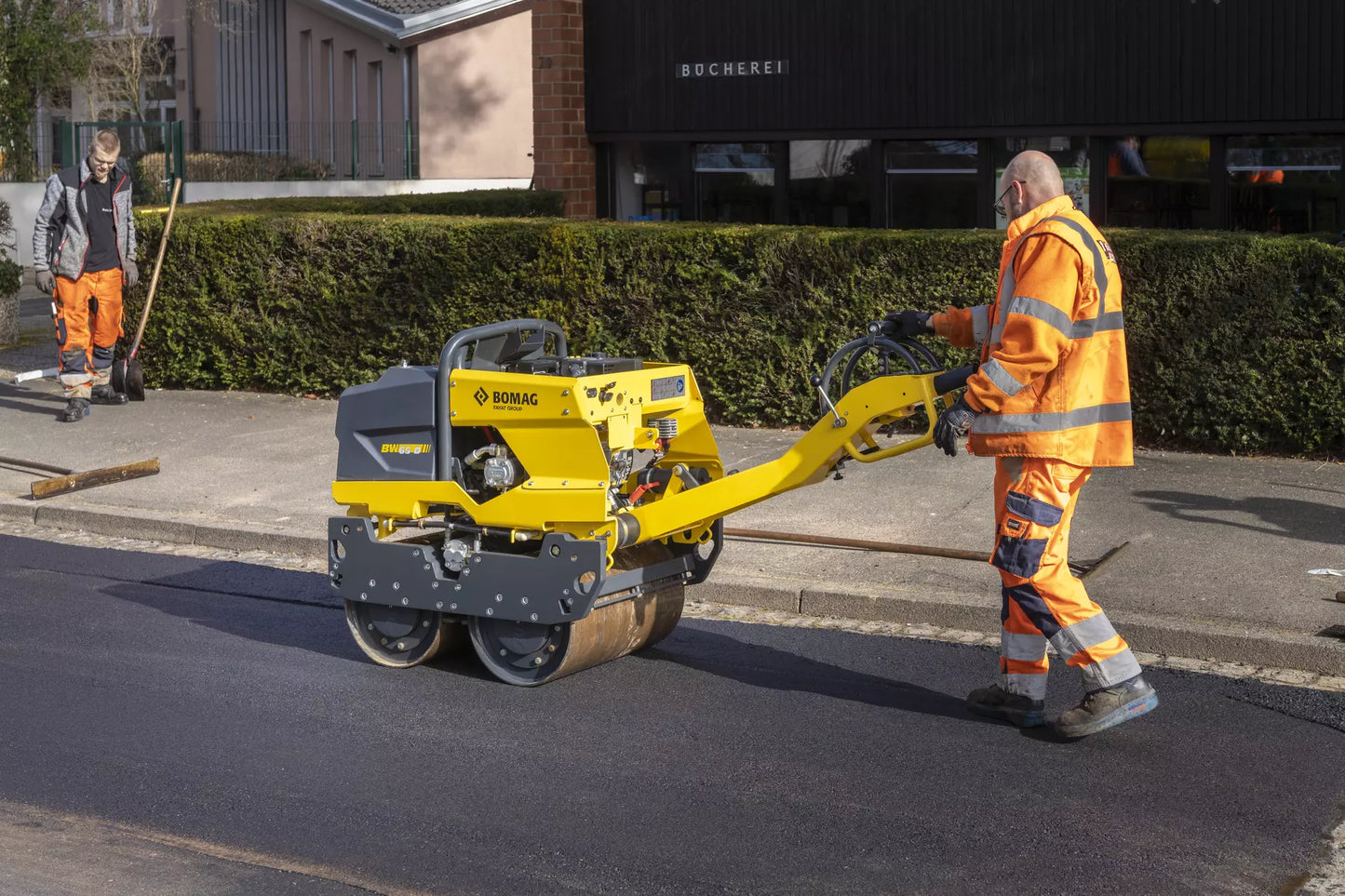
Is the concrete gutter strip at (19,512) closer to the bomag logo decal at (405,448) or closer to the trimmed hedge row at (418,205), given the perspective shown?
the bomag logo decal at (405,448)

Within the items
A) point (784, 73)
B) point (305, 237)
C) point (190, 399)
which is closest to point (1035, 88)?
point (784, 73)

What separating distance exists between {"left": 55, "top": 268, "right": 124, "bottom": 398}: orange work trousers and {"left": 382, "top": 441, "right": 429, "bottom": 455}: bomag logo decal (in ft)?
21.6

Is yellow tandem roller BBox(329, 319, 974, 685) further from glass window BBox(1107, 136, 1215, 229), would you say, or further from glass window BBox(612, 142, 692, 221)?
glass window BBox(612, 142, 692, 221)

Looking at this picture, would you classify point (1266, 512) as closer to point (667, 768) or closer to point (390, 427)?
point (667, 768)

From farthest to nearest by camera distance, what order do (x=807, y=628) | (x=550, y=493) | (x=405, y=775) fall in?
(x=807, y=628) < (x=550, y=493) < (x=405, y=775)

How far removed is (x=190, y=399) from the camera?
1296 cm

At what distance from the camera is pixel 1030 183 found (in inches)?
221

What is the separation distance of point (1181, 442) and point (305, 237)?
6589 mm

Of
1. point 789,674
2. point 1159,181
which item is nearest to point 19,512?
point 789,674

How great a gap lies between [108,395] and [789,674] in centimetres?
772

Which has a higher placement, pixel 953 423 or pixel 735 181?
pixel 735 181

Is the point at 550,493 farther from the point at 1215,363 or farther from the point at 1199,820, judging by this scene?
the point at 1215,363

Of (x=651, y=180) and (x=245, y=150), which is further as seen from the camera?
(x=245, y=150)

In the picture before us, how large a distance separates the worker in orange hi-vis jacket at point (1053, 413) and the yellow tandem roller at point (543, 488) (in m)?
0.27
